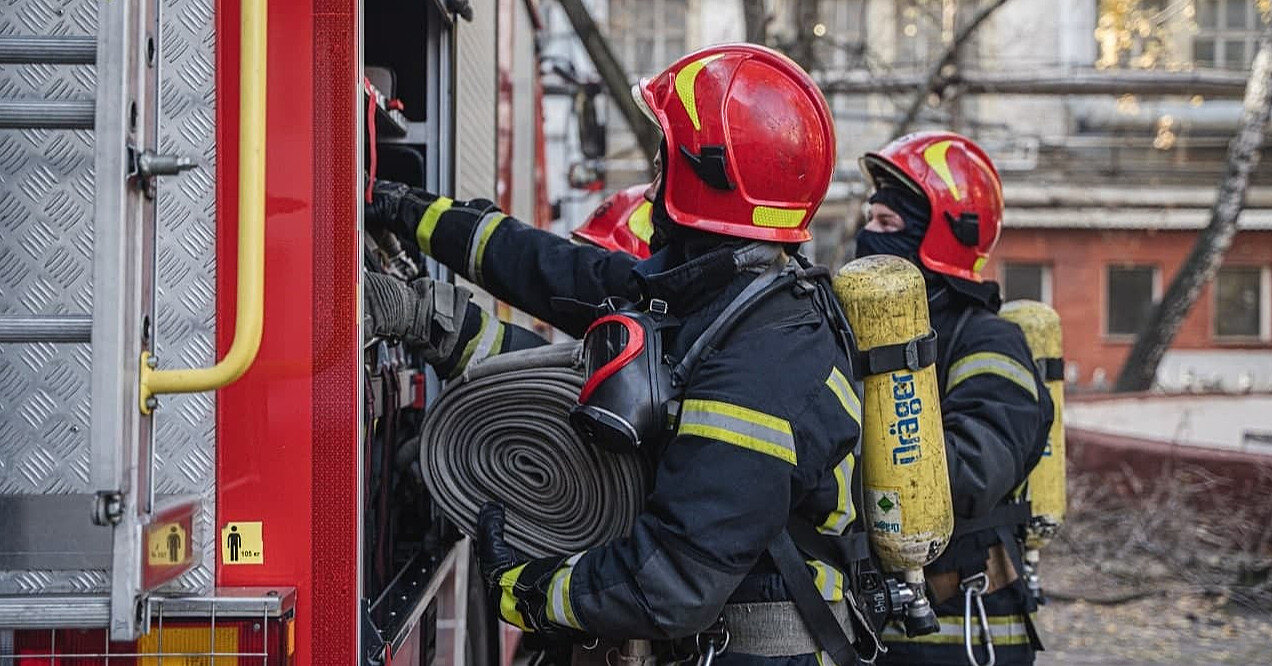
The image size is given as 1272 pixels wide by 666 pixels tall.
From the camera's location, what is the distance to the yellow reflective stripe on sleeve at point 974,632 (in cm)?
361

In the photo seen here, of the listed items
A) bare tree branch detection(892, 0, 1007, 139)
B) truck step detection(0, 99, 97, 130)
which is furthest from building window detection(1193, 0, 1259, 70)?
truck step detection(0, 99, 97, 130)

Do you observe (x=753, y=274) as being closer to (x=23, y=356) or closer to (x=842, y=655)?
(x=842, y=655)

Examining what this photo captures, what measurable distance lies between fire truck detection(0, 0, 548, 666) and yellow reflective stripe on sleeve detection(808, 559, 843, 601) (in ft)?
2.76

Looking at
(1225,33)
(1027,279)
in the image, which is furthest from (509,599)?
(1225,33)

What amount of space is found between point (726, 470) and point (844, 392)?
38 centimetres

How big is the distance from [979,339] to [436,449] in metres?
1.59

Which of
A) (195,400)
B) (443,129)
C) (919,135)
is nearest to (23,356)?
(195,400)

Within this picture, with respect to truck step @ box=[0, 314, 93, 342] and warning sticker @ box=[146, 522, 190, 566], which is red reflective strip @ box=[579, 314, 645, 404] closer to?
warning sticker @ box=[146, 522, 190, 566]

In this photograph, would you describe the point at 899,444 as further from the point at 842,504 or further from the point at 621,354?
the point at 621,354

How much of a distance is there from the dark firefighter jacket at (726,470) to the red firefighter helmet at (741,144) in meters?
0.10

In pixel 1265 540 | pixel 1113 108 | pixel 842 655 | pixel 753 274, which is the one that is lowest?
pixel 1265 540

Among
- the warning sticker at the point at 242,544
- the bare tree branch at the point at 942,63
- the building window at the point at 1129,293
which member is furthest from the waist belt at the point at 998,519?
the building window at the point at 1129,293

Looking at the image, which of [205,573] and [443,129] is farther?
[443,129]

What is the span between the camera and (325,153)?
229 cm
